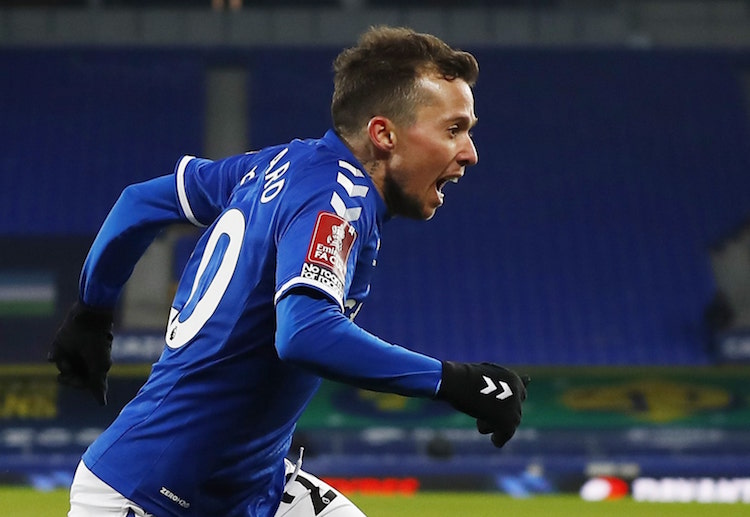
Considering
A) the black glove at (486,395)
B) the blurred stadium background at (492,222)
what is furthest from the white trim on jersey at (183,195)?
the blurred stadium background at (492,222)

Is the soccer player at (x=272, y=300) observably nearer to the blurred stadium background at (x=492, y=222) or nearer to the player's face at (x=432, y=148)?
the player's face at (x=432, y=148)

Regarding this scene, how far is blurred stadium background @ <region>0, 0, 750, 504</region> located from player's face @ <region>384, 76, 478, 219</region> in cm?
872

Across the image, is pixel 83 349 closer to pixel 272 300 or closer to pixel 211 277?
pixel 211 277

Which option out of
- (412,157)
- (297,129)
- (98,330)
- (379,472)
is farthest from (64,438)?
(412,157)

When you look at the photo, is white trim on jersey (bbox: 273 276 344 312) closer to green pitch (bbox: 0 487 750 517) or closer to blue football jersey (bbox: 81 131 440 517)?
blue football jersey (bbox: 81 131 440 517)

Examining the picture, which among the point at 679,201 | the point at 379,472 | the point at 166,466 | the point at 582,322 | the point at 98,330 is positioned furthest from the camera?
the point at 679,201

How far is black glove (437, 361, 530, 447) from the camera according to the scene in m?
2.28

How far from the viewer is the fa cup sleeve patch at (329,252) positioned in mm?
2193

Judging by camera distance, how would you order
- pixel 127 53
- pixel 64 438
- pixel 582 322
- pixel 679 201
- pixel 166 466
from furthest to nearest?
pixel 127 53 < pixel 679 201 < pixel 582 322 < pixel 64 438 < pixel 166 466

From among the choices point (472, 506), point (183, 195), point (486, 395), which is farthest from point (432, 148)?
point (472, 506)

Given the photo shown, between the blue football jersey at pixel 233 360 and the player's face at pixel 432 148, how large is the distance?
0.26 feet

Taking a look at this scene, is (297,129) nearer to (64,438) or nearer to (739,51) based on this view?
(64,438)

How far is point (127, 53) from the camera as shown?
16.8 metres

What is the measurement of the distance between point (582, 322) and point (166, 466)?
11828 millimetres
